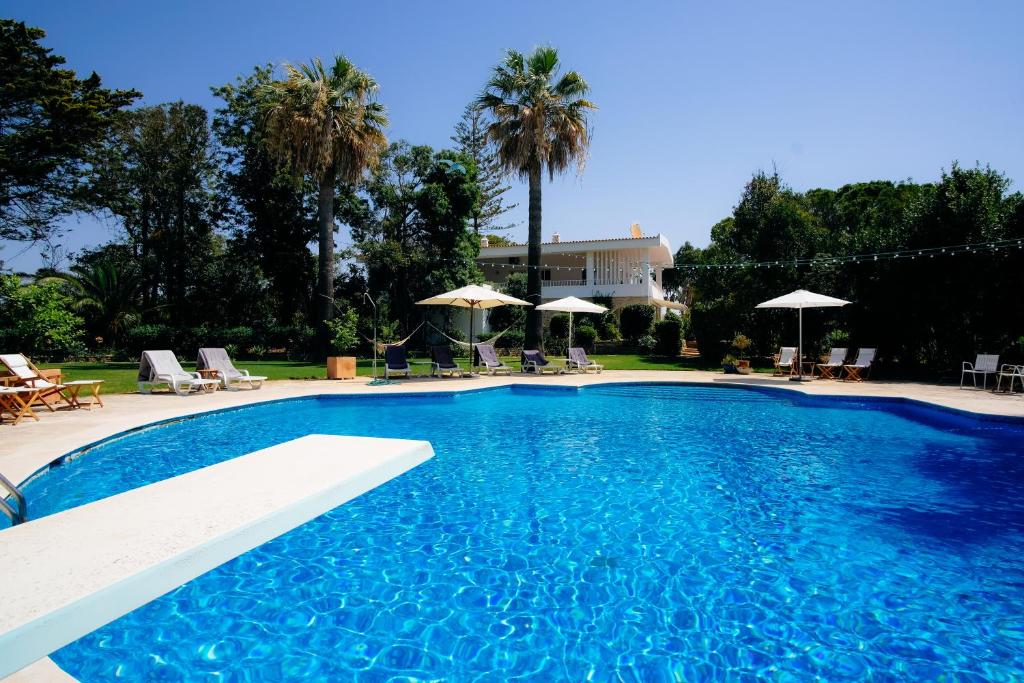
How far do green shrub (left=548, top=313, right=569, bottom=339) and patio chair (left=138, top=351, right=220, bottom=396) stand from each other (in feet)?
49.7

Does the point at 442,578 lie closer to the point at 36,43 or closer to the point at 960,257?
the point at 960,257

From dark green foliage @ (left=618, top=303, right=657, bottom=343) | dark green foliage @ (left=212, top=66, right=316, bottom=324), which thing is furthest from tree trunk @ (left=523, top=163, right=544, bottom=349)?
dark green foliage @ (left=212, top=66, right=316, bottom=324)

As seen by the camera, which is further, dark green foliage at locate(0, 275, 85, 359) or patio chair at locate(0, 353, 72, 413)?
dark green foliage at locate(0, 275, 85, 359)

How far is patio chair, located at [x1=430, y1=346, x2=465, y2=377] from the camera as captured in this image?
52.5 ft

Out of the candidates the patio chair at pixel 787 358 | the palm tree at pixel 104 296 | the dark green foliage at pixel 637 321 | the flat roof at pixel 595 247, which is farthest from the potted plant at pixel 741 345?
the palm tree at pixel 104 296

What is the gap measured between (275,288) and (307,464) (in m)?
26.2

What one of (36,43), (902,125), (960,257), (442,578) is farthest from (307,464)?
(36,43)

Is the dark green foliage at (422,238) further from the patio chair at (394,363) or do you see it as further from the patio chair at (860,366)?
the patio chair at (860,366)

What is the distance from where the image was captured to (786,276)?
19969 millimetres

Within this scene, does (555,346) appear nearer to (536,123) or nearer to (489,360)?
(489,360)

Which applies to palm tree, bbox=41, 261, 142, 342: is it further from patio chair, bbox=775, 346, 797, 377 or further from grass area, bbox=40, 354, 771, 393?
patio chair, bbox=775, 346, 797, 377

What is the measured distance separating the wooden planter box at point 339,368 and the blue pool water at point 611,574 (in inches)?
303

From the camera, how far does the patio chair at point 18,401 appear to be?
8344 mm

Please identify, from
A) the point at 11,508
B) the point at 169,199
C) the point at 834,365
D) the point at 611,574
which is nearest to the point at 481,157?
the point at 169,199
